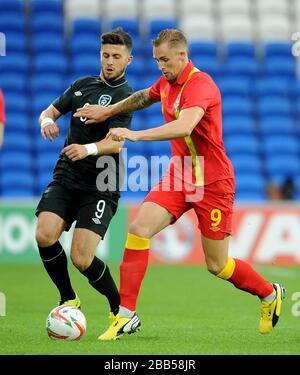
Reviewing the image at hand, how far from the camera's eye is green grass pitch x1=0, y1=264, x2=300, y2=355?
7.01 metres

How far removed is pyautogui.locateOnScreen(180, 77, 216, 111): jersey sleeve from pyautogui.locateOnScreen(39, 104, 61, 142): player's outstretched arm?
45.2 inches

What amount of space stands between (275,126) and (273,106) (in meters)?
0.47

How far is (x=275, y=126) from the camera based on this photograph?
19.6 m

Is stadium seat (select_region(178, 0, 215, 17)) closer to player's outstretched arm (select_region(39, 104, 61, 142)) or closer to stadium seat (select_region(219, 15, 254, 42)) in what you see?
stadium seat (select_region(219, 15, 254, 42))

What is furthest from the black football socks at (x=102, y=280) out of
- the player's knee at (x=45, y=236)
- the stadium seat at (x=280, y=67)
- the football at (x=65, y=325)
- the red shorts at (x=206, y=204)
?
the stadium seat at (x=280, y=67)

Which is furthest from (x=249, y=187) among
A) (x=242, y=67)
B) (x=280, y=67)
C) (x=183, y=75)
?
(x=183, y=75)

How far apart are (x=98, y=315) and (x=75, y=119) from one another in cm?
227

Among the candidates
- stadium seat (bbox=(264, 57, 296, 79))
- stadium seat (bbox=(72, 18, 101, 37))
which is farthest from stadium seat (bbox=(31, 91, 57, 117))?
stadium seat (bbox=(264, 57, 296, 79))

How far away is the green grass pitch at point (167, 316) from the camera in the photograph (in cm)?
701

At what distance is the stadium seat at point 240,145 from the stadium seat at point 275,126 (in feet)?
1.84

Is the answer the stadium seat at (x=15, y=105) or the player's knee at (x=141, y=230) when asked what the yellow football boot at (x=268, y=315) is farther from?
the stadium seat at (x=15, y=105)

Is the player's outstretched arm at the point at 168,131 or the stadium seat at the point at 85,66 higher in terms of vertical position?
the stadium seat at the point at 85,66

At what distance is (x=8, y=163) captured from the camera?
18.0 metres

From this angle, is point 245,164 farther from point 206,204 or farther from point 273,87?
point 206,204
